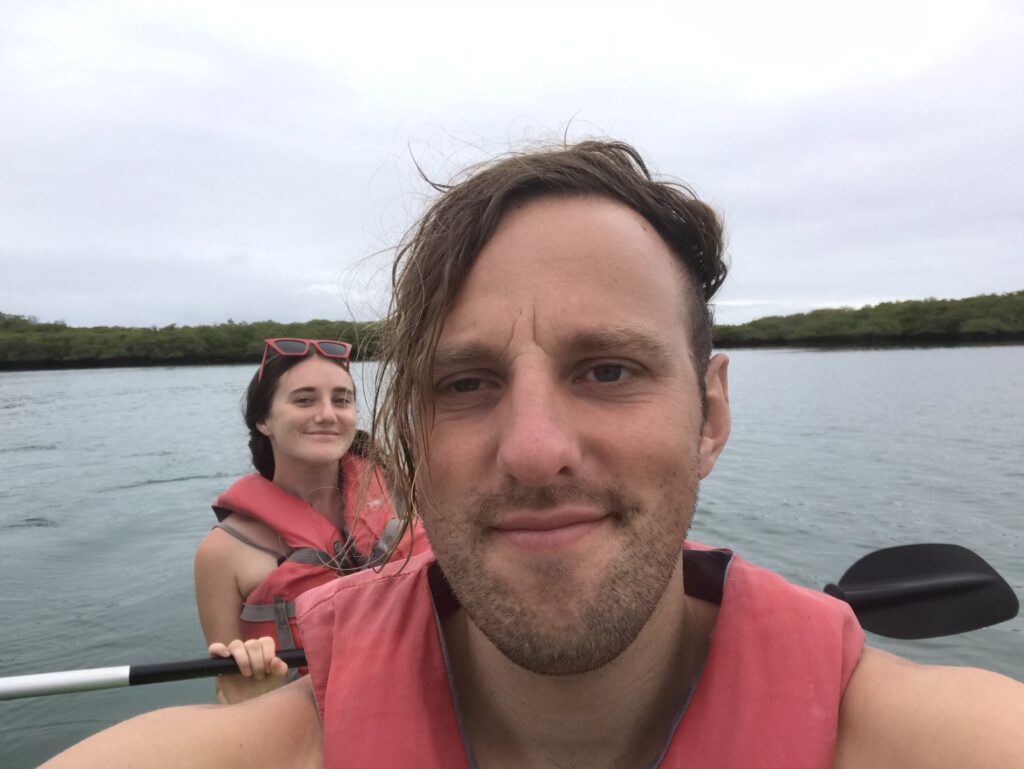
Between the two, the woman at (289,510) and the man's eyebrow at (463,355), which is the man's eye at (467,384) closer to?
the man's eyebrow at (463,355)

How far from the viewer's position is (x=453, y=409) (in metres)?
1.71

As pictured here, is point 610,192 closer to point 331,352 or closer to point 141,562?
point 331,352

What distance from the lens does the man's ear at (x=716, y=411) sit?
6.30ft

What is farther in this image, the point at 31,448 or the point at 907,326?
the point at 907,326

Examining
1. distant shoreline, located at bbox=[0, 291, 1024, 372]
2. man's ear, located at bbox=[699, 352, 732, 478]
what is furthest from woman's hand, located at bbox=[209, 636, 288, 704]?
distant shoreline, located at bbox=[0, 291, 1024, 372]

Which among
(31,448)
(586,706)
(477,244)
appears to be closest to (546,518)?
(586,706)

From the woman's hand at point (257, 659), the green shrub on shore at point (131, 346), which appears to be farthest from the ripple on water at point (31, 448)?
the green shrub on shore at point (131, 346)

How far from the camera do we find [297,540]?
4379 mm

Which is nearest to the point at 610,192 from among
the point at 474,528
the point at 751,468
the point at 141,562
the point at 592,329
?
the point at 592,329

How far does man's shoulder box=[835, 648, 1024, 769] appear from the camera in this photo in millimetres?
1321

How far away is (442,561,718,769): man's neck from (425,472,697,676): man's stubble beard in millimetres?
170

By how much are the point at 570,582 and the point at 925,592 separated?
212 cm

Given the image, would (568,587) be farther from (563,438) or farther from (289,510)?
(289,510)

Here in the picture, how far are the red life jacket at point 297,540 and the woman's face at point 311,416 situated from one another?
236mm
